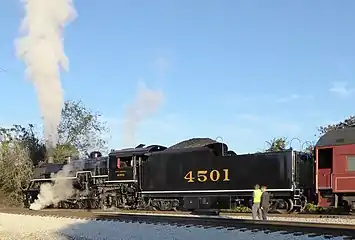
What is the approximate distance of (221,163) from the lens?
22.1 metres

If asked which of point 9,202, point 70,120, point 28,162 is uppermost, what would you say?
point 70,120

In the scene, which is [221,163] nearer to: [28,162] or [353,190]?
[353,190]

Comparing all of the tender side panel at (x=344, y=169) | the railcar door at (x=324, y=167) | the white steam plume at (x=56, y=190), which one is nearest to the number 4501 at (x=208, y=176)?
the railcar door at (x=324, y=167)

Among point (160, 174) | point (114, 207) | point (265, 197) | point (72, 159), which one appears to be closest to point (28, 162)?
point (72, 159)

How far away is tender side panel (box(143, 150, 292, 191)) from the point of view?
20.7 m

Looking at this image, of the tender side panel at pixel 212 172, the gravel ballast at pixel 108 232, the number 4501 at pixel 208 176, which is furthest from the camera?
the number 4501 at pixel 208 176

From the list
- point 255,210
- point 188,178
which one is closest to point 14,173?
point 188,178

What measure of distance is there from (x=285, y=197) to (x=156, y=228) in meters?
8.18

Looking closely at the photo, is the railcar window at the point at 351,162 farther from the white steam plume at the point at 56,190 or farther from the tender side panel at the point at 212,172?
the white steam plume at the point at 56,190

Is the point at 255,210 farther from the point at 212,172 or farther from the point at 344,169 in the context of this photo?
the point at 212,172

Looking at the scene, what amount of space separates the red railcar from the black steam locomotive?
3.60 feet

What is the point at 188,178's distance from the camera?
902 inches

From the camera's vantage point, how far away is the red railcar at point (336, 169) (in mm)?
18734

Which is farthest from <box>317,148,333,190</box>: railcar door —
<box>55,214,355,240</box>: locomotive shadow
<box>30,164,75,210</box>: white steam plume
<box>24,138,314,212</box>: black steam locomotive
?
<box>30,164,75,210</box>: white steam plume
